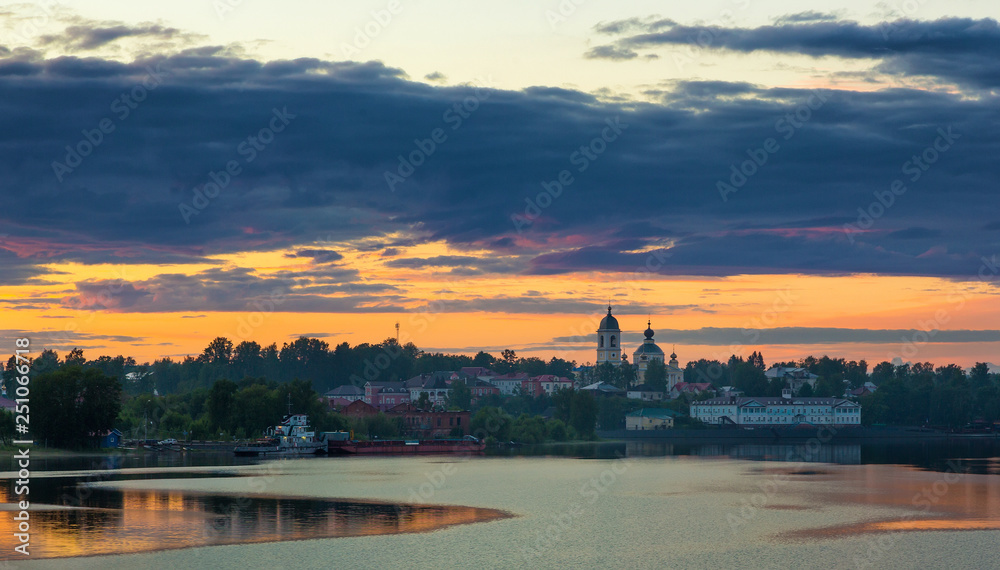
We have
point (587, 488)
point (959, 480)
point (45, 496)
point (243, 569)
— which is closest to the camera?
point (243, 569)

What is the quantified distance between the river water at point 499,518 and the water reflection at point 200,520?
172mm

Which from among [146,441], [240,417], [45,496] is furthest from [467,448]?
[45,496]

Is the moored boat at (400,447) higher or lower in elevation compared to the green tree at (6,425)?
lower

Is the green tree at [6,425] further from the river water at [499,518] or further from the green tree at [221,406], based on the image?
the green tree at [221,406]

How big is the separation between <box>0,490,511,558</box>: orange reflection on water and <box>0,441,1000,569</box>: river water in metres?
0.15

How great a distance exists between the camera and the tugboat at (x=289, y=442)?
522 feet

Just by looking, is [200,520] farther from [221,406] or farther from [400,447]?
[400,447]

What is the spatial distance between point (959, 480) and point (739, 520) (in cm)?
4777

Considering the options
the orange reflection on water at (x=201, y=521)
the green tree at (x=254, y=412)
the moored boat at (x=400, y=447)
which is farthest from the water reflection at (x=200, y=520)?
the green tree at (x=254, y=412)

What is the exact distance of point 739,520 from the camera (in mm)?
71750

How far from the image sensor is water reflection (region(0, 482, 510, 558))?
57875 mm

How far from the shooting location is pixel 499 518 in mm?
71625

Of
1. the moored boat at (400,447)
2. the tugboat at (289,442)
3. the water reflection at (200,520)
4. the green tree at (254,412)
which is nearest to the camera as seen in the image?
the water reflection at (200,520)

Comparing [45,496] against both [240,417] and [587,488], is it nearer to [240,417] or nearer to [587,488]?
[587,488]
